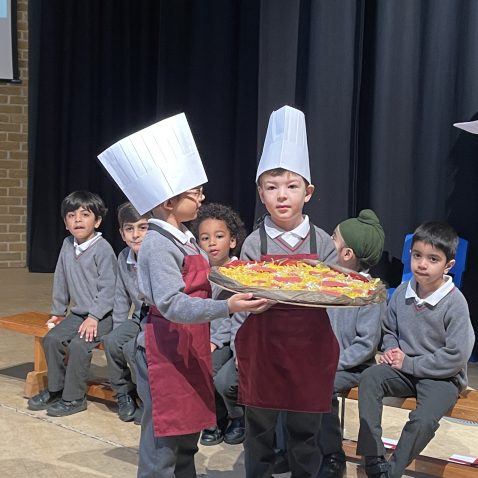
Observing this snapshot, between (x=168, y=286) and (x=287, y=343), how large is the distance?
36cm

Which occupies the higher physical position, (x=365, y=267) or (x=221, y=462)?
(x=365, y=267)

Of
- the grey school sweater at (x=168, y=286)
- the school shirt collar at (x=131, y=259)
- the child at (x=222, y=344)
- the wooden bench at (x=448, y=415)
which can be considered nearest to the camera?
the grey school sweater at (x=168, y=286)

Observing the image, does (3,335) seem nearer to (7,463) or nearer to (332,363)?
(7,463)

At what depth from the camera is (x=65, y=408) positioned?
10.5 feet

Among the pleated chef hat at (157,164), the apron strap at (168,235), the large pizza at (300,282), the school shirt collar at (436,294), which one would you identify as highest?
the pleated chef hat at (157,164)

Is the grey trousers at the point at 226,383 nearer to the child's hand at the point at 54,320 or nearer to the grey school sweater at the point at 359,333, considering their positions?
the grey school sweater at the point at 359,333

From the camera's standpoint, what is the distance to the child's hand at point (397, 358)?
2.58m

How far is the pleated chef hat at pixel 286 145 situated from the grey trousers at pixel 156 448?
62 centimetres

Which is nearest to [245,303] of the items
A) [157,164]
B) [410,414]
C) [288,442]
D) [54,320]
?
[157,164]

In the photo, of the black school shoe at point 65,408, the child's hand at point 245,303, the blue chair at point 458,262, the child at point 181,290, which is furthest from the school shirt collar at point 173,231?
the blue chair at point 458,262

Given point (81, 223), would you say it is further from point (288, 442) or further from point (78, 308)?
point (288, 442)

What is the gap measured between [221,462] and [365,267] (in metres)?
0.79

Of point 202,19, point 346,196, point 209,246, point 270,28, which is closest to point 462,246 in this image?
point 346,196

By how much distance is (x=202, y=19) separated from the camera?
565 centimetres
